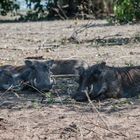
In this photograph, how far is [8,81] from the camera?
7641mm

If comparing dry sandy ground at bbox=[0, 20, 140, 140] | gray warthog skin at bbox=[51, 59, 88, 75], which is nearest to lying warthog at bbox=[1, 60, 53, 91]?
dry sandy ground at bbox=[0, 20, 140, 140]

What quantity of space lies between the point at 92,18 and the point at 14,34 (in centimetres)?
624

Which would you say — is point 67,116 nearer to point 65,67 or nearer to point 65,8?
point 65,67

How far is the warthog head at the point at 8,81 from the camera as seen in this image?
747 cm

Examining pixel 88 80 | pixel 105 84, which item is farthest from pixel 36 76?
pixel 105 84

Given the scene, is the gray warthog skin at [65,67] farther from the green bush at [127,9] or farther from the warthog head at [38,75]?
the green bush at [127,9]

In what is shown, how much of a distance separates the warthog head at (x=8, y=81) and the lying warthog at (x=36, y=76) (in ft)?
0.15

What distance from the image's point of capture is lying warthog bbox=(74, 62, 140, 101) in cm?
657

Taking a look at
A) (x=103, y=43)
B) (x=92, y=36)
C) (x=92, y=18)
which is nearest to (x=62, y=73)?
(x=103, y=43)

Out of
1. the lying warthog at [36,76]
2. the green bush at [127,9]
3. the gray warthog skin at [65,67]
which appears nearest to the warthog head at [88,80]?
the lying warthog at [36,76]

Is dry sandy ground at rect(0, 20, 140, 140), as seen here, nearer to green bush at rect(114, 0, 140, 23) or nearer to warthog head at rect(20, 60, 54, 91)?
warthog head at rect(20, 60, 54, 91)

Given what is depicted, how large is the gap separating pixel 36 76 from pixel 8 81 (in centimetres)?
52

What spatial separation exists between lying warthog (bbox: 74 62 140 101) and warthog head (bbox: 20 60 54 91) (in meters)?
0.67

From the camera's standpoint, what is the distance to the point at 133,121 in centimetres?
562
